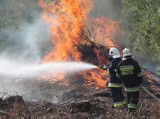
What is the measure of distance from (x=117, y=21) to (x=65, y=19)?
27.9ft

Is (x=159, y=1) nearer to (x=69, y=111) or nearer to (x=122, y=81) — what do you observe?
(x=122, y=81)

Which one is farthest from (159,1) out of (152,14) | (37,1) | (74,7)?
(37,1)

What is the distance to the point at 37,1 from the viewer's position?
3319cm

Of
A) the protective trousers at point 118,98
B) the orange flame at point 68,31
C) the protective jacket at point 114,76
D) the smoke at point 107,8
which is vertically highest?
the smoke at point 107,8

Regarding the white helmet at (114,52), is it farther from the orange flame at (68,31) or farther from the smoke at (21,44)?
the orange flame at (68,31)

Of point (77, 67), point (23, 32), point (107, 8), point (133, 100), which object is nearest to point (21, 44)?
point (23, 32)

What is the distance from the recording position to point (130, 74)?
916 centimetres

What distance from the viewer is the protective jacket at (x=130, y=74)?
9.16 meters

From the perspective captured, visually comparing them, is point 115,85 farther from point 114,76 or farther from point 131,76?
point 131,76

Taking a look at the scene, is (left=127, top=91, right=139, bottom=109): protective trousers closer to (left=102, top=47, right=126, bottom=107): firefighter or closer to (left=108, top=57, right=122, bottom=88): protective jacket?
(left=102, top=47, right=126, bottom=107): firefighter

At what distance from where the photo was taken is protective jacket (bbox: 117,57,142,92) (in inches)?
361

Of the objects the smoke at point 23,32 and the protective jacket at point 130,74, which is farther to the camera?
the smoke at point 23,32

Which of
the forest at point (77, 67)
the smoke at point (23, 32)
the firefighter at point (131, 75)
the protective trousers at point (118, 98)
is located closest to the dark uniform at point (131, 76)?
the firefighter at point (131, 75)

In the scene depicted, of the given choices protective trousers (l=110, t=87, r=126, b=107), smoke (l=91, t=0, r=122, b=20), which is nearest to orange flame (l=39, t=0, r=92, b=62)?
smoke (l=91, t=0, r=122, b=20)
